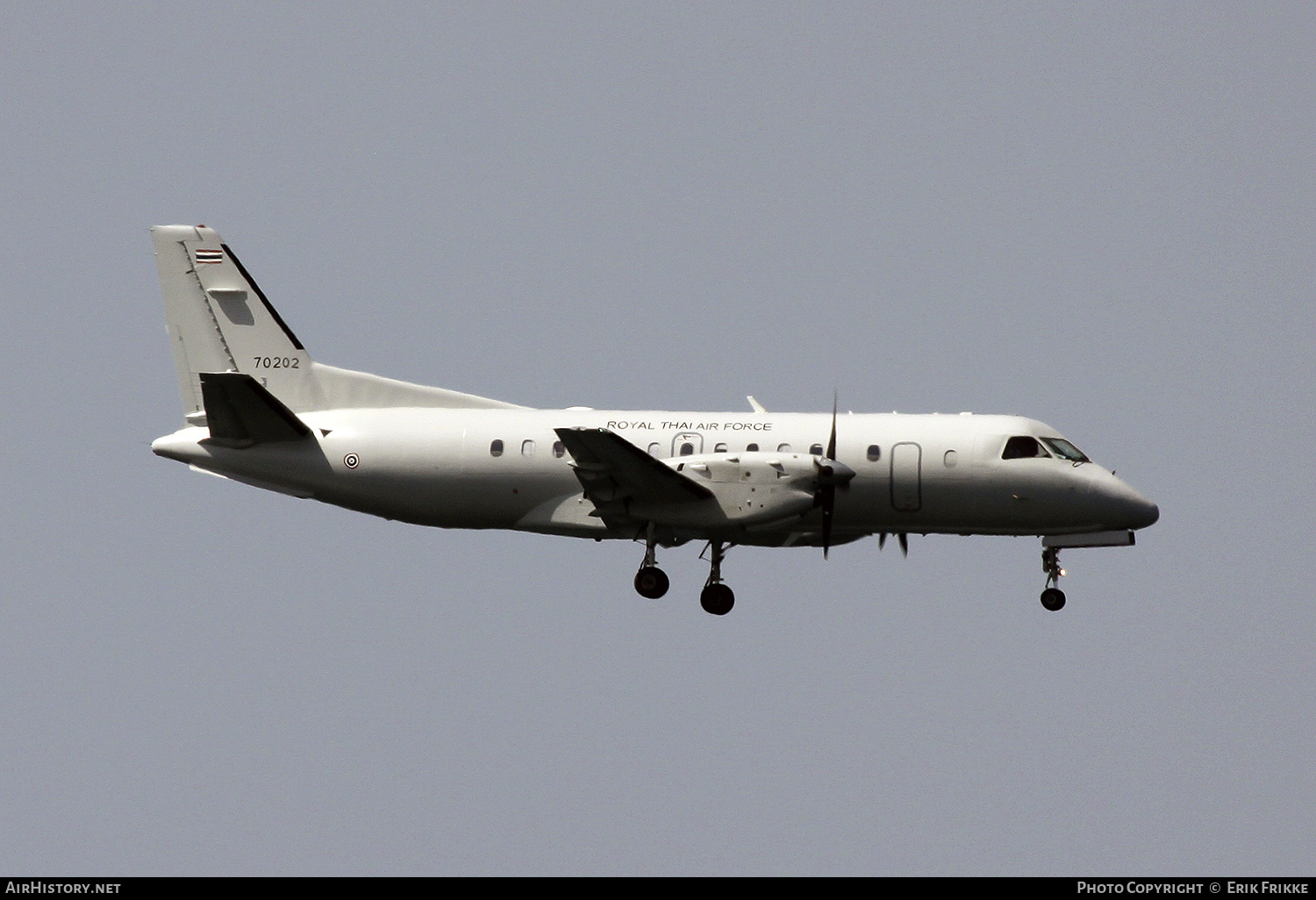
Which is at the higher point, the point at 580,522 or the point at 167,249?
the point at 167,249

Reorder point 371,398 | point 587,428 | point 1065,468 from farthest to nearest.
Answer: point 371,398
point 1065,468
point 587,428

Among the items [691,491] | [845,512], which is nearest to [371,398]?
[691,491]

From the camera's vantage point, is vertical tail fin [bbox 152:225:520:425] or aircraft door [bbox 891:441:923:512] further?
vertical tail fin [bbox 152:225:520:425]

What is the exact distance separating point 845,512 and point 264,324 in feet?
37.6

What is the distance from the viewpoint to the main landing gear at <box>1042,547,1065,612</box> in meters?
32.1

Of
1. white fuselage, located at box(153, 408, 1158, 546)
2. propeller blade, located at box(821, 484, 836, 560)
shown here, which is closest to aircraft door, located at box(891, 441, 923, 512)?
white fuselage, located at box(153, 408, 1158, 546)

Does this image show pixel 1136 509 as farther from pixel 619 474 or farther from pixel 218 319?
pixel 218 319

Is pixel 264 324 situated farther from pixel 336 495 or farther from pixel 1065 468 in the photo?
pixel 1065 468

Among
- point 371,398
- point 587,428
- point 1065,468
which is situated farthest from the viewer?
point 371,398

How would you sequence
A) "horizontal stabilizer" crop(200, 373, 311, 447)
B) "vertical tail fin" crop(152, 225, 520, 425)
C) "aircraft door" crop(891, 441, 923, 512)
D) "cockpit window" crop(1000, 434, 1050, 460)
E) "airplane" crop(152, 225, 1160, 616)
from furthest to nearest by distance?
"vertical tail fin" crop(152, 225, 520, 425) → "horizontal stabilizer" crop(200, 373, 311, 447) → "cockpit window" crop(1000, 434, 1050, 460) → "aircraft door" crop(891, 441, 923, 512) → "airplane" crop(152, 225, 1160, 616)

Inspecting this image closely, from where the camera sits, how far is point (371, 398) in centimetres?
3391

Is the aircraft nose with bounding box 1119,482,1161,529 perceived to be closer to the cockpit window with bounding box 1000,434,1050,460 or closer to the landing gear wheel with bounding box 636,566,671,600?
the cockpit window with bounding box 1000,434,1050,460

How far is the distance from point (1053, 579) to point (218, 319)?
15929 mm

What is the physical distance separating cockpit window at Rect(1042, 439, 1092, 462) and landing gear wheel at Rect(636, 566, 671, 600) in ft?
22.9
